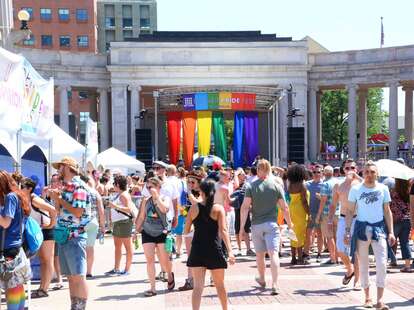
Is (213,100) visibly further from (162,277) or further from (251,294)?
(251,294)

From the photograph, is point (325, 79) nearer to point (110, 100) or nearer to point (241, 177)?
point (110, 100)

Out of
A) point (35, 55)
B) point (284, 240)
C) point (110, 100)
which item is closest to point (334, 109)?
point (110, 100)

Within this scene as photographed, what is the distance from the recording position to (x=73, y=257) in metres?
7.78

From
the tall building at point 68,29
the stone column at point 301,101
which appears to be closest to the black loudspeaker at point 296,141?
the stone column at point 301,101

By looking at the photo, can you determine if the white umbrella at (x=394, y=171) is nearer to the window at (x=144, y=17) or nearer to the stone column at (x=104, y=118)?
the stone column at (x=104, y=118)

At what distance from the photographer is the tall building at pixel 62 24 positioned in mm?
81375

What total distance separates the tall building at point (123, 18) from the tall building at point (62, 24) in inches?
866

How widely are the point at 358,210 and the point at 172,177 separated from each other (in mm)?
4497

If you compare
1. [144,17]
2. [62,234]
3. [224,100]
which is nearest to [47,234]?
[62,234]

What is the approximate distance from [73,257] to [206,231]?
1469 millimetres

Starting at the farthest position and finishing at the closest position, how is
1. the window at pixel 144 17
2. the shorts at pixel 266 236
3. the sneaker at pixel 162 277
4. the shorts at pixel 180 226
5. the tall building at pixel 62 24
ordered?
the window at pixel 144 17 → the tall building at pixel 62 24 → the shorts at pixel 180 226 → the sneaker at pixel 162 277 → the shorts at pixel 266 236

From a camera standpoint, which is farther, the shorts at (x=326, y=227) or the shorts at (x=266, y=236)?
the shorts at (x=326, y=227)

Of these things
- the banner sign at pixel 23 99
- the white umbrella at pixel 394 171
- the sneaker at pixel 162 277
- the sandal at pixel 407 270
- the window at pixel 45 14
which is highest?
the window at pixel 45 14

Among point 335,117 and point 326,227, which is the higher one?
point 335,117
